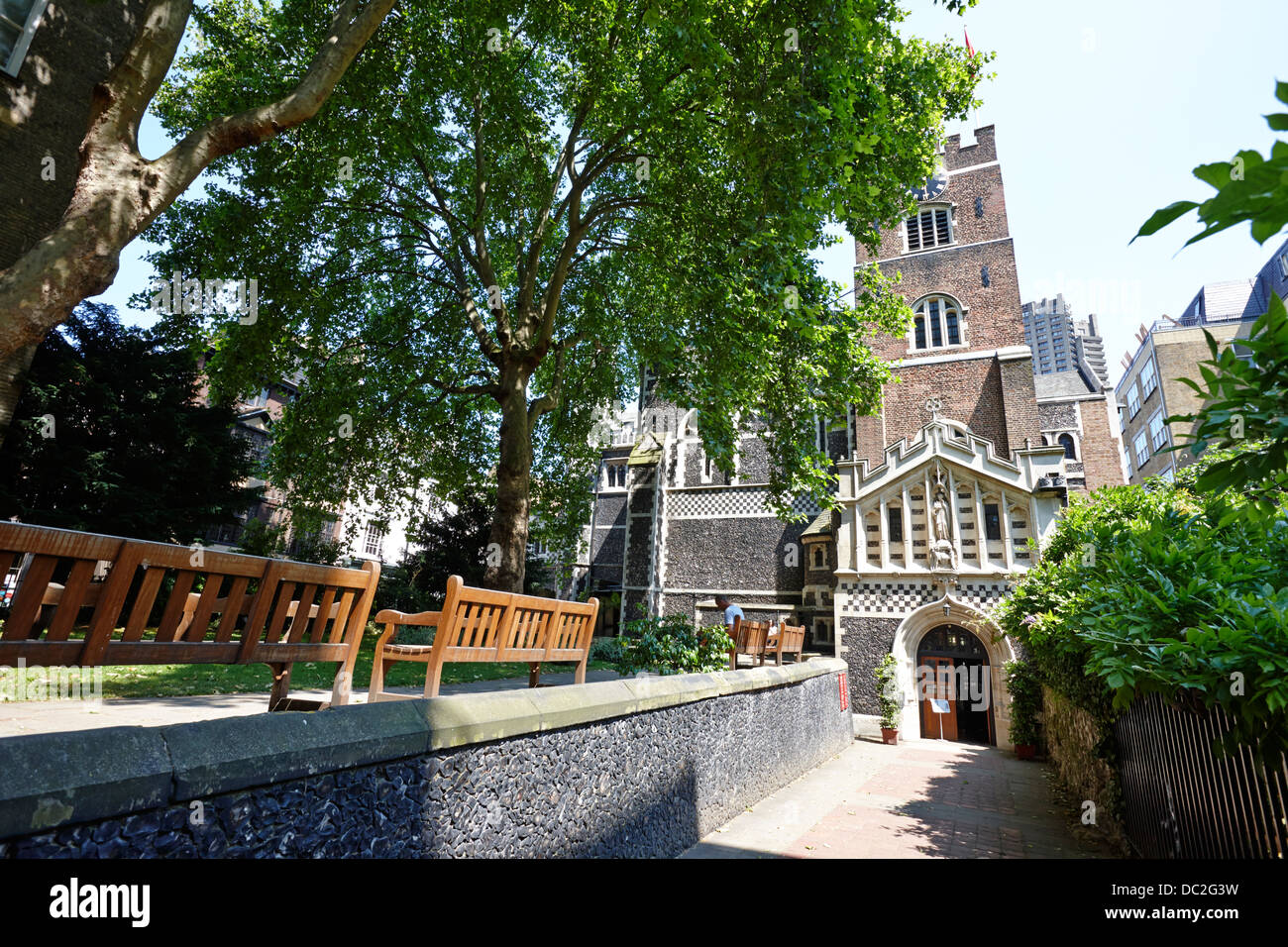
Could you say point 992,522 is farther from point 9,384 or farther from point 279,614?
point 9,384

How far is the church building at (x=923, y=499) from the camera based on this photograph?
17.7m

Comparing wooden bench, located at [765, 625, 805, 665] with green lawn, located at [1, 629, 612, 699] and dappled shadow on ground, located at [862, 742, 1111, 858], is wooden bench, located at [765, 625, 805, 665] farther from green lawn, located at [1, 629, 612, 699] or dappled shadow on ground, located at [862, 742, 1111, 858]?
green lawn, located at [1, 629, 612, 699]

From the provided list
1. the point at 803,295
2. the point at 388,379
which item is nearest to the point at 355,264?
the point at 388,379

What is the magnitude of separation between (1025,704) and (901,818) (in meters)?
10.1

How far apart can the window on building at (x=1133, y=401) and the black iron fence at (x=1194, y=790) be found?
4889 cm

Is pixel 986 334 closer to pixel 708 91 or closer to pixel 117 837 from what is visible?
pixel 708 91

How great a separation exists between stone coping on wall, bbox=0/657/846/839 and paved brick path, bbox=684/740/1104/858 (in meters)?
3.09

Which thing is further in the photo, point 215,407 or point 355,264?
point 215,407

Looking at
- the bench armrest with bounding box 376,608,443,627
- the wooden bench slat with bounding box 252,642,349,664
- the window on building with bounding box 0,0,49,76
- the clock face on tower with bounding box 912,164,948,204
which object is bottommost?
the wooden bench slat with bounding box 252,642,349,664

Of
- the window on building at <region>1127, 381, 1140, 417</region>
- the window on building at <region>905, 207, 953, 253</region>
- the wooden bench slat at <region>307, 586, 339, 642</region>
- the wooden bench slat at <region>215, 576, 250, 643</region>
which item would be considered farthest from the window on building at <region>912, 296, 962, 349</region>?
the window on building at <region>1127, 381, 1140, 417</region>

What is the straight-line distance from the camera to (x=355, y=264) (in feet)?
50.4

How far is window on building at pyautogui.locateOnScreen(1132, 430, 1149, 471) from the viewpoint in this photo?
4050 cm
